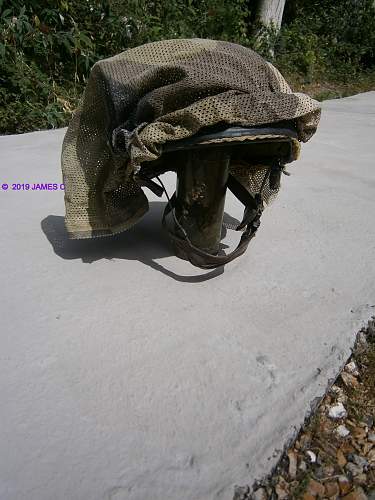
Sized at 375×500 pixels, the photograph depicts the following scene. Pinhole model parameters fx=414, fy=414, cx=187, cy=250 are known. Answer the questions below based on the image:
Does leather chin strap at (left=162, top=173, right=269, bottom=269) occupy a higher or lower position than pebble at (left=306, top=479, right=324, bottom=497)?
higher

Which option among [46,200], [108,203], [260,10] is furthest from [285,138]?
[260,10]

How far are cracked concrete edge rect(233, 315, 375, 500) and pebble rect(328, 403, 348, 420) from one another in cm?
4

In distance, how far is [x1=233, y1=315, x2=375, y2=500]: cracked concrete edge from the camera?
895 mm

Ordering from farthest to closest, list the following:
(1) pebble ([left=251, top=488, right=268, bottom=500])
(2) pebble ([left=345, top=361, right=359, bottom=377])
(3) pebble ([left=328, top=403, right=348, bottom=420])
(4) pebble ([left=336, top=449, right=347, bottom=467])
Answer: (2) pebble ([left=345, top=361, right=359, bottom=377]) < (3) pebble ([left=328, top=403, right=348, bottom=420]) < (4) pebble ([left=336, top=449, right=347, bottom=467]) < (1) pebble ([left=251, top=488, right=268, bottom=500])

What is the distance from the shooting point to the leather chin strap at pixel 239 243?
138 centimetres

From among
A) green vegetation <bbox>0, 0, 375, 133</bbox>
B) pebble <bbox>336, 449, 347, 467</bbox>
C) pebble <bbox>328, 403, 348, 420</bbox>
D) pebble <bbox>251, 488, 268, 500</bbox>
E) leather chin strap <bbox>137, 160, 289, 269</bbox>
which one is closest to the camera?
pebble <bbox>251, 488, 268, 500</bbox>

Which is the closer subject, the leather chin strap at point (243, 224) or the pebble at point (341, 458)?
the pebble at point (341, 458)

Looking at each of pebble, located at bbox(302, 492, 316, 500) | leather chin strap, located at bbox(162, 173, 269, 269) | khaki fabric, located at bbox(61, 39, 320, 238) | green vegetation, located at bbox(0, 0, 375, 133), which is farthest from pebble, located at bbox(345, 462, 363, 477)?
green vegetation, located at bbox(0, 0, 375, 133)

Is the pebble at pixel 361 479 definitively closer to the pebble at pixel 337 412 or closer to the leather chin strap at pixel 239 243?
the pebble at pixel 337 412

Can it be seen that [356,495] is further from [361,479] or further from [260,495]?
[260,495]

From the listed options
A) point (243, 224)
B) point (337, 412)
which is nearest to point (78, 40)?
point (243, 224)

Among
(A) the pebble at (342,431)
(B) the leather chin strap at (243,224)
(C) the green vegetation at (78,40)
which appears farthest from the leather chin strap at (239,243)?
(C) the green vegetation at (78,40)

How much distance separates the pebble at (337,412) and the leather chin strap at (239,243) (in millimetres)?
546

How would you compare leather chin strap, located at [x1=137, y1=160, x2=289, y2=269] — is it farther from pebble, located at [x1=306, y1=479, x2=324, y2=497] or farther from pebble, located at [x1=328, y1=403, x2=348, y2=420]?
pebble, located at [x1=306, y1=479, x2=324, y2=497]
